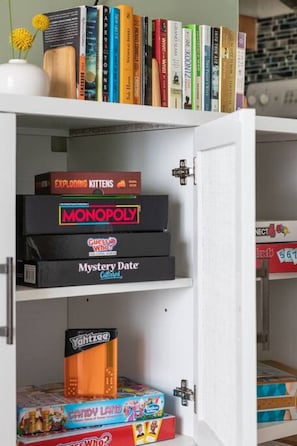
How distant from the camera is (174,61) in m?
2.03

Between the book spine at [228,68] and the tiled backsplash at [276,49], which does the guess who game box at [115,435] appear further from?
the tiled backsplash at [276,49]

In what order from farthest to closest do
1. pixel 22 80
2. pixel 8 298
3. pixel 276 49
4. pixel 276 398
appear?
1. pixel 276 49
2. pixel 276 398
3. pixel 22 80
4. pixel 8 298

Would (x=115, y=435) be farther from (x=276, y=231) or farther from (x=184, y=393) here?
(x=276, y=231)

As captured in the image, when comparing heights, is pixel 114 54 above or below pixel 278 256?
above

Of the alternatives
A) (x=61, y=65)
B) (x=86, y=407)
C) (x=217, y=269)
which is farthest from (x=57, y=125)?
(x=86, y=407)

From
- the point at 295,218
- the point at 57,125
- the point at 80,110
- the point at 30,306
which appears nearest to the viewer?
the point at 80,110

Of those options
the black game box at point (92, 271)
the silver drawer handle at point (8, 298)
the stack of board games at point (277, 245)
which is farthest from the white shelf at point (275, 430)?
the silver drawer handle at point (8, 298)

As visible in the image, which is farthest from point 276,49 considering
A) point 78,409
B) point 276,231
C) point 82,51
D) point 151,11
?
point 78,409

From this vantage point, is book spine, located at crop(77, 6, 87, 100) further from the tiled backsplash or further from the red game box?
the tiled backsplash

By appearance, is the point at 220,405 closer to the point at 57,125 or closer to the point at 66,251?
the point at 66,251

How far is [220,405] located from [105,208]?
0.50 m

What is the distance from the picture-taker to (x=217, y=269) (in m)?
1.83

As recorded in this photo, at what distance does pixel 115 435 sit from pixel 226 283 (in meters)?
0.45

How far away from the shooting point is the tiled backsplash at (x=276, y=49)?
243 inches
